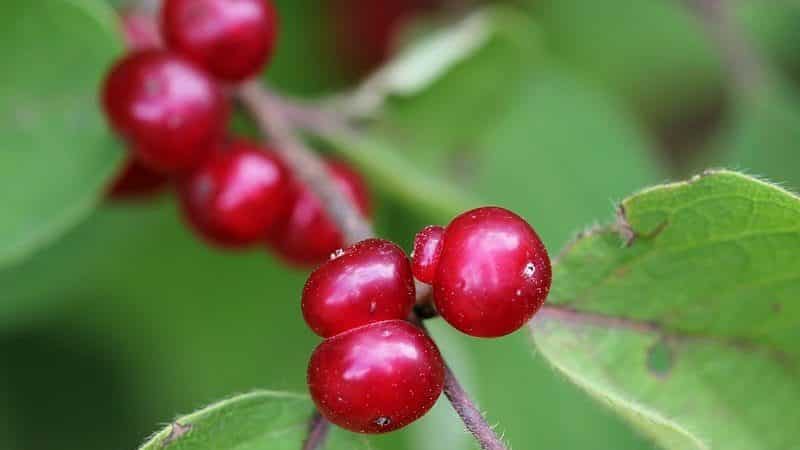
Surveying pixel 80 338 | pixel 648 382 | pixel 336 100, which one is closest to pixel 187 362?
pixel 80 338

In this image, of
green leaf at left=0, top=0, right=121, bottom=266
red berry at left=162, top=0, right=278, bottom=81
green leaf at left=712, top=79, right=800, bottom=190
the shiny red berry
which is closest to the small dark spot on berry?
red berry at left=162, top=0, right=278, bottom=81

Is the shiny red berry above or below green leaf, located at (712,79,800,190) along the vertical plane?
above

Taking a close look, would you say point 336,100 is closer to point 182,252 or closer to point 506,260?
point 182,252

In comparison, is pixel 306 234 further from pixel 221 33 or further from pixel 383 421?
pixel 383 421

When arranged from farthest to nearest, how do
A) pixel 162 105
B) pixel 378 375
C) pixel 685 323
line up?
pixel 162 105 → pixel 685 323 → pixel 378 375

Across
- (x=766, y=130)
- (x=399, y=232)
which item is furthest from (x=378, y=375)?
(x=766, y=130)

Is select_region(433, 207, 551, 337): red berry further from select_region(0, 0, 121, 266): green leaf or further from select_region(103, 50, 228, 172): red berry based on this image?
select_region(0, 0, 121, 266): green leaf
